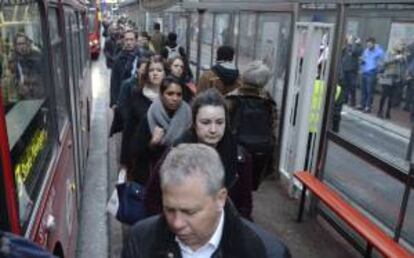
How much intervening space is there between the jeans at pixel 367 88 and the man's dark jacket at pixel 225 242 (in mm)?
2839

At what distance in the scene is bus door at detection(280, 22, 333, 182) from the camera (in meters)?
5.58

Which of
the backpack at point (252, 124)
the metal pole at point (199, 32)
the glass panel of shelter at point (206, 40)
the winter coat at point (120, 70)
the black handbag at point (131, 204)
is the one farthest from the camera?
the metal pole at point (199, 32)

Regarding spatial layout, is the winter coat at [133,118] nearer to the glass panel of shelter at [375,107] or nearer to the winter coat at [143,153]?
the winter coat at [143,153]

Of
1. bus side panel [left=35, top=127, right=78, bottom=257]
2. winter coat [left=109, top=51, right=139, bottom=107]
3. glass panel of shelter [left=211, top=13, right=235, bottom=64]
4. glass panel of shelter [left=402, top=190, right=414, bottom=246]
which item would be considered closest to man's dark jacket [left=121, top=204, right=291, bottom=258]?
bus side panel [left=35, top=127, right=78, bottom=257]

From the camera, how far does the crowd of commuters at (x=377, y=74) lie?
4.04 meters

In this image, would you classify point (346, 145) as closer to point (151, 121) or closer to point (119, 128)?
point (151, 121)

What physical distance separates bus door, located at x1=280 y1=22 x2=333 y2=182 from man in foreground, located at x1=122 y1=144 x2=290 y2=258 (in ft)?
12.3

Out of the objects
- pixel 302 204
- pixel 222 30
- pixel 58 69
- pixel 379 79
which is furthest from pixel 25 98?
pixel 222 30

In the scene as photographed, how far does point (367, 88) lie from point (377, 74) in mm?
199

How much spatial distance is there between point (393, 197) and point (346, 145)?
29.8 inches

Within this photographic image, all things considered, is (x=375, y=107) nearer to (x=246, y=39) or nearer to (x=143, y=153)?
(x=143, y=153)

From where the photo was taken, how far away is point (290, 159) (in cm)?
646

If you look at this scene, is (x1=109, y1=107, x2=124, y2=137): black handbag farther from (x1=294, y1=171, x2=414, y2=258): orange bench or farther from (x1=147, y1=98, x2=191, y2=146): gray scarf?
(x1=147, y1=98, x2=191, y2=146): gray scarf

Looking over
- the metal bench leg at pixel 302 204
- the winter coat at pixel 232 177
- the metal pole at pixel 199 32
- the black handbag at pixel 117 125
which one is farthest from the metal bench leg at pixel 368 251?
the metal pole at pixel 199 32
